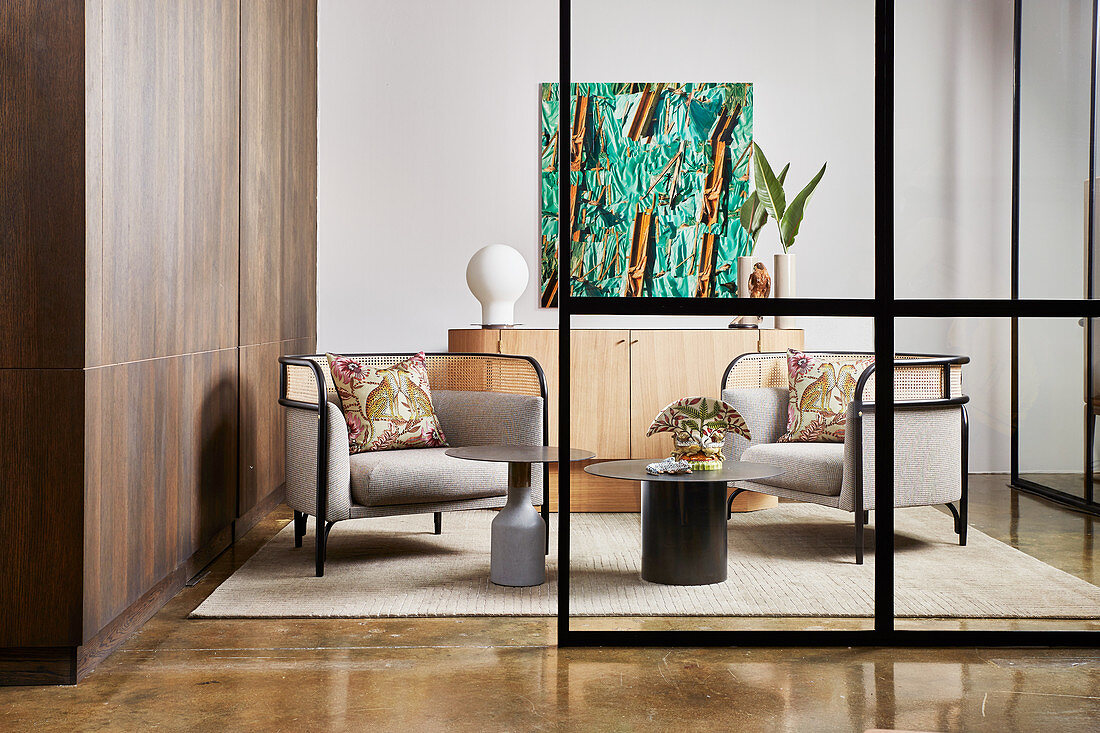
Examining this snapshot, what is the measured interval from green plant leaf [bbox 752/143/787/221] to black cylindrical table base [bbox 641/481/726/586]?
0.84 metres

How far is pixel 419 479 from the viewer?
378 cm

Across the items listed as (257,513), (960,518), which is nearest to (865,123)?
(960,518)

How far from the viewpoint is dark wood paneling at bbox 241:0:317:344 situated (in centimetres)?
432

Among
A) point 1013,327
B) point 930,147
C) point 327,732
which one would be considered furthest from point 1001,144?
point 327,732

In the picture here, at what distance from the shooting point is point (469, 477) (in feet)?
12.6

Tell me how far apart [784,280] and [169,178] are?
201 cm

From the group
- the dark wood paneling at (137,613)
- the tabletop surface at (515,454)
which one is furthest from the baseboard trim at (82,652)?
the tabletop surface at (515,454)

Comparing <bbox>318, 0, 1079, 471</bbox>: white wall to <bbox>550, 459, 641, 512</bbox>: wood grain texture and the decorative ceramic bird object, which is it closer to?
the decorative ceramic bird object

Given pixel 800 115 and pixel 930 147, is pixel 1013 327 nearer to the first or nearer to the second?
pixel 930 147

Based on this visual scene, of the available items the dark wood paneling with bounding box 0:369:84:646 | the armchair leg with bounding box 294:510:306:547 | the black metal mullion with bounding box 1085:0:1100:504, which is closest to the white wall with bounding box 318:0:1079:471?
the black metal mullion with bounding box 1085:0:1100:504

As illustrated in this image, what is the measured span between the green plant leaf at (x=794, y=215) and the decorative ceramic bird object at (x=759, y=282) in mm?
90

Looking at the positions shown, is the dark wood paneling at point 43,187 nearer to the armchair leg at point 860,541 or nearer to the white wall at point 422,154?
the armchair leg at point 860,541

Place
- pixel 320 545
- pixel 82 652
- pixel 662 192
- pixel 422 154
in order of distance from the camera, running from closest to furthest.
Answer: pixel 82 652
pixel 662 192
pixel 320 545
pixel 422 154

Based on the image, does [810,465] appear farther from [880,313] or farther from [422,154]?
[422,154]
